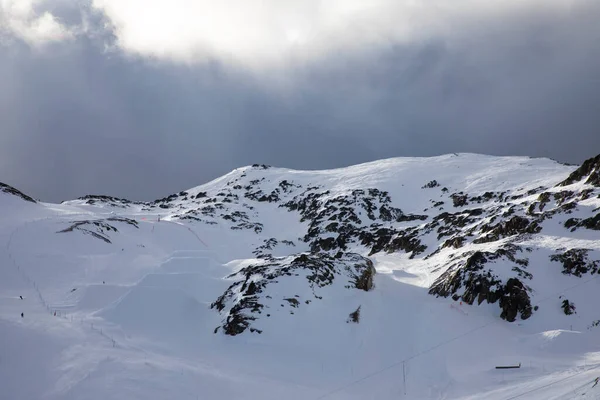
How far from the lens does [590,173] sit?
33.8m

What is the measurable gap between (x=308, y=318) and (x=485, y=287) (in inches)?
493

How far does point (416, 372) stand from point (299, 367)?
5.49 metres

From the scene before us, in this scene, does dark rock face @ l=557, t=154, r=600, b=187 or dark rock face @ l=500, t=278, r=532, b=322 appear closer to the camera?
dark rock face @ l=500, t=278, r=532, b=322

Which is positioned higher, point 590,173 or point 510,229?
point 590,173

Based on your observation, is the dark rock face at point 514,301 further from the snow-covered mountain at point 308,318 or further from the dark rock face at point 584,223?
the dark rock face at point 584,223

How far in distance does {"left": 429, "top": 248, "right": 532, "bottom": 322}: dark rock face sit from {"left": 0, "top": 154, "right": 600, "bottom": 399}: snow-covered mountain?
0.10 meters

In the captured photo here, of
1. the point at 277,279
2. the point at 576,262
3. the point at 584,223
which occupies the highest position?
the point at 584,223

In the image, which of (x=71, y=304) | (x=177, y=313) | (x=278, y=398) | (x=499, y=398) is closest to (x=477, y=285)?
(x=499, y=398)

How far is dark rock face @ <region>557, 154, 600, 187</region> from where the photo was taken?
104ft

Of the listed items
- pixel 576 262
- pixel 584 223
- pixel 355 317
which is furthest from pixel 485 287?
pixel 584 223

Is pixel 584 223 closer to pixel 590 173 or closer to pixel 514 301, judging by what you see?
pixel 514 301

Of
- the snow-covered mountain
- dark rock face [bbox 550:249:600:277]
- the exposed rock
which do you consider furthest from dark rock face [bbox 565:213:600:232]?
the exposed rock

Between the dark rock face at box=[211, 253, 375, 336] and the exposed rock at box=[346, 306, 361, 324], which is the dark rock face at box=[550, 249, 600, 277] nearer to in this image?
the dark rock face at box=[211, 253, 375, 336]

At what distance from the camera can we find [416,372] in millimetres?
14602
